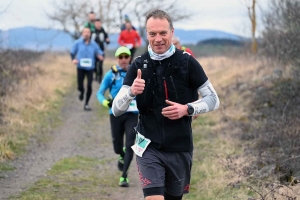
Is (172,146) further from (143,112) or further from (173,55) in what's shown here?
(173,55)

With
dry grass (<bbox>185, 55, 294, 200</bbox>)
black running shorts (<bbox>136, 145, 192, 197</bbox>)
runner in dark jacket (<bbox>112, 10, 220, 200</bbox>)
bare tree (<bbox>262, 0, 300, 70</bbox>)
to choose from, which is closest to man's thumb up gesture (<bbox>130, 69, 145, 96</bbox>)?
runner in dark jacket (<bbox>112, 10, 220, 200</bbox>)

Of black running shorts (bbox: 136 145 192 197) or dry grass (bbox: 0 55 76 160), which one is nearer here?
black running shorts (bbox: 136 145 192 197)

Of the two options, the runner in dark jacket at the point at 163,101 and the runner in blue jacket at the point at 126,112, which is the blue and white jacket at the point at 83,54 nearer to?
the runner in blue jacket at the point at 126,112

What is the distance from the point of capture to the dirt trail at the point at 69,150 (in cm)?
746

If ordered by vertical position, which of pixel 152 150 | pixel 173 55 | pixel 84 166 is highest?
pixel 173 55

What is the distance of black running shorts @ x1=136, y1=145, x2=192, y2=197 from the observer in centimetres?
448

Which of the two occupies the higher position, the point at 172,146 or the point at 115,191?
the point at 172,146

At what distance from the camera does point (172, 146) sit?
179 inches

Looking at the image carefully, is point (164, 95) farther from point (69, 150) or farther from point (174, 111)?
point (69, 150)

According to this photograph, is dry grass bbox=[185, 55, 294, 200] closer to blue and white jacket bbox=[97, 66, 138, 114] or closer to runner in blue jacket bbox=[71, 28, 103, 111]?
blue and white jacket bbox=[97, 66, 138, 114]

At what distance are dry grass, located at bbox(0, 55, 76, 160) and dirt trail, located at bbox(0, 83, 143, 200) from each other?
0.94 ft

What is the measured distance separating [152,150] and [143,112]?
32 centimetres

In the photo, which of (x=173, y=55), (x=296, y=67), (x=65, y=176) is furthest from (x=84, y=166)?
(x=173, y=55)

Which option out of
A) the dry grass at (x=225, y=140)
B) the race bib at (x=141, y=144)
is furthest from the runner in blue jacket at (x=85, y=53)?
the race bib at (x=141, y=144)
